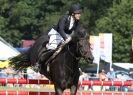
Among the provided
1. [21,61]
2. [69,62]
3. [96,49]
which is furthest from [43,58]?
[96,49]

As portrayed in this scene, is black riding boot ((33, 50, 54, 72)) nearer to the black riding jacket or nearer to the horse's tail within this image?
the black riding jacket

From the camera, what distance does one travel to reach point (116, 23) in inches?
2362

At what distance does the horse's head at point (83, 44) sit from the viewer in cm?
1162

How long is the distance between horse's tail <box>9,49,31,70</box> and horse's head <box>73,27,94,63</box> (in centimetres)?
285

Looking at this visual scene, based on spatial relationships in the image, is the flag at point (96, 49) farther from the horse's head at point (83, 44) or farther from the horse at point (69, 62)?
the horse's head at point (83, 44)

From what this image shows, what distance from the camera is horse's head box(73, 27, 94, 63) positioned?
11.6m

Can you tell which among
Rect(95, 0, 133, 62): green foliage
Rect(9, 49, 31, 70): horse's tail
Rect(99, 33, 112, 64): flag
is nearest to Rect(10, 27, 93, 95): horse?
Rect(9, 49, 31, 70): horse's tail

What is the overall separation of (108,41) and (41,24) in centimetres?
5409

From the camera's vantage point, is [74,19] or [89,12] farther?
[89,12]

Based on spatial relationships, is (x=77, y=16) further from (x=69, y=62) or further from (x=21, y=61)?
(x=21, y=61)

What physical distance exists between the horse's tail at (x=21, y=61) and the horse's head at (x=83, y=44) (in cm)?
285

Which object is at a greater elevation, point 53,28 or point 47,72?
point 53,28

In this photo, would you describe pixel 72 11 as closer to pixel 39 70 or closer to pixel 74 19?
pixel 74 19

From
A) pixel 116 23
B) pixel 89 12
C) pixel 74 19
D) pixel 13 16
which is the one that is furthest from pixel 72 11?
pixel 13 16
